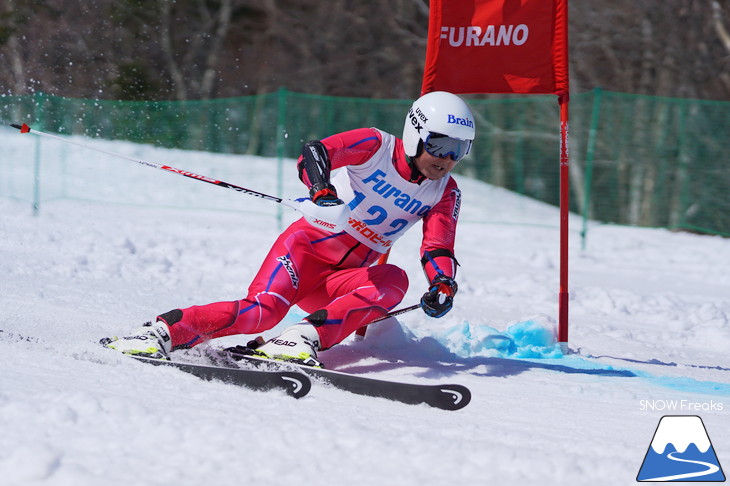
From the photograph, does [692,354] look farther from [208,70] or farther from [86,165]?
[208,70]

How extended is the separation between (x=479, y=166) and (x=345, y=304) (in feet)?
38.5

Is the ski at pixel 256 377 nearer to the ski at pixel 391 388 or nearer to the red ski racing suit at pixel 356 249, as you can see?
the ski at pixel 391 388

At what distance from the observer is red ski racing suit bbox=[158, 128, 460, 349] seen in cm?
405

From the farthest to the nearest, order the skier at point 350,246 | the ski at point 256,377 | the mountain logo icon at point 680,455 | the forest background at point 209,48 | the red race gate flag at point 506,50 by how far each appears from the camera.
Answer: the forest background at point 209,48 < the red race gate flag at point 506,50 < the skier at point 350,246 < the ski at point 256,377 < the mountain logo icon at point 680,455

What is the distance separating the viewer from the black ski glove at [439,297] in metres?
4.03

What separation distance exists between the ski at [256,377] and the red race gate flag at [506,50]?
2248 mm

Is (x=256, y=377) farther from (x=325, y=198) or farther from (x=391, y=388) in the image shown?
(x=325, y=198)

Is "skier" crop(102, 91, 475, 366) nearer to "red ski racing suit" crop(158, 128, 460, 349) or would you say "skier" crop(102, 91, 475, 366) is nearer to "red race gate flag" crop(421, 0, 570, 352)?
"red ski racing suit" crop(158, 128, 460, 349)

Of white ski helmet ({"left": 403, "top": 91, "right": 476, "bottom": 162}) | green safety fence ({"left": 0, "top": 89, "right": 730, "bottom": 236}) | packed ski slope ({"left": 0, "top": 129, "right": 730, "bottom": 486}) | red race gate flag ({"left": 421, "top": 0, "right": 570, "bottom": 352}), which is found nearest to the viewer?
packed ski slope ({"left": 0, "top": 129, "right": 730, "bottom": 486})

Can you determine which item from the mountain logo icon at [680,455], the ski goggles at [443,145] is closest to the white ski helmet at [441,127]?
the ski goggles at [443,145]

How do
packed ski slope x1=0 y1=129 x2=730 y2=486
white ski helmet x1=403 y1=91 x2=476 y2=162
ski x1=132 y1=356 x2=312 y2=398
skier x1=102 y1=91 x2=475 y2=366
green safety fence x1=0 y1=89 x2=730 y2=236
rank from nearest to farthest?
packed ski slope x1=0 y1=129 x2=730 y2=486 < ski x1=132 y1=356 x2=312 y2=398 < skier x1=102 y1=91 x2=475 y2=366 < white ski helmet x1=403 y1=91 x2=476 y2=162 < green safety fence x1=0 y1=89 x2=730 y2=236

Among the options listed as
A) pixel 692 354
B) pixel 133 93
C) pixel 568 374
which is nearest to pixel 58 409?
pixel 568 374

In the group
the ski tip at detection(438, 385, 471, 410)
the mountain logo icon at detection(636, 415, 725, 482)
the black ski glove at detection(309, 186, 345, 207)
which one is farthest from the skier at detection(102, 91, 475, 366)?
the mountain logo icon at detection(636, 415, 725, 482)

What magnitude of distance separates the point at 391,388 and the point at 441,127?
1300 mm
